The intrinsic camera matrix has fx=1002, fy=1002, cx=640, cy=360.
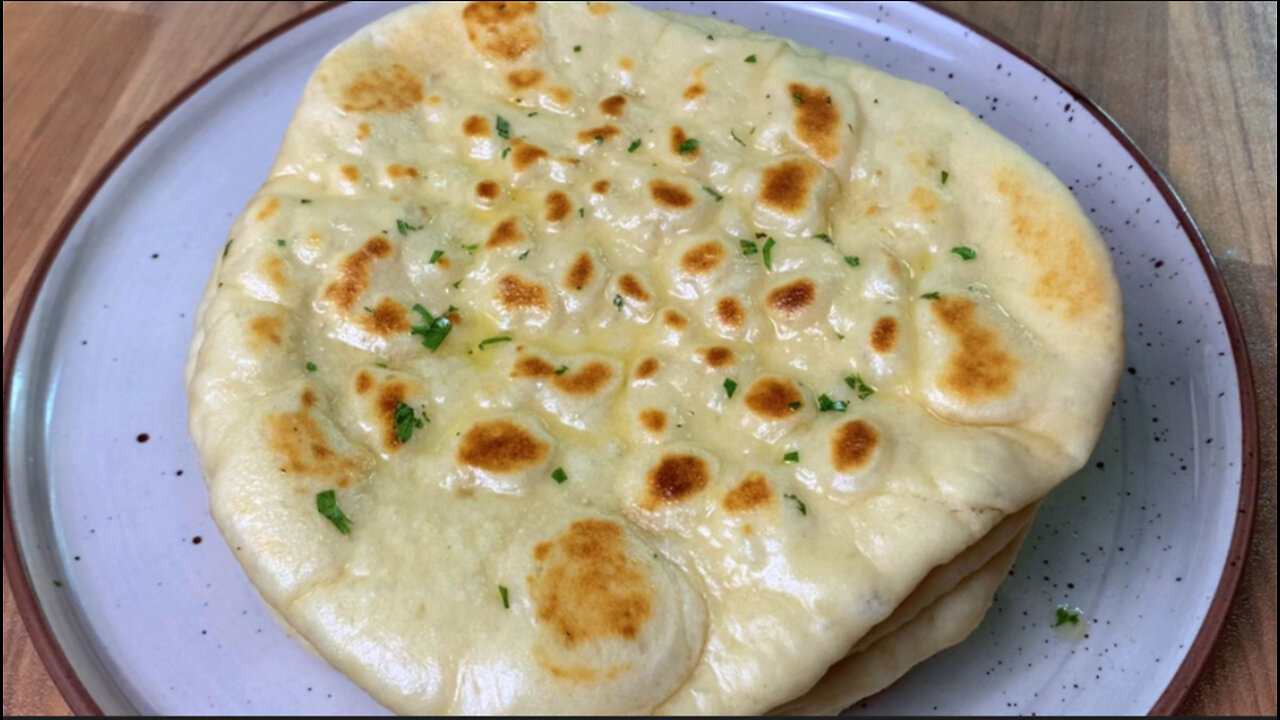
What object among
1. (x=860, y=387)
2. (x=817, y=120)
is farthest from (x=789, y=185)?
(x=860, y=387)

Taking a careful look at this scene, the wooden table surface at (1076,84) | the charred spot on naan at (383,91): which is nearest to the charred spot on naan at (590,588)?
the charred spot on naan at (383,91)

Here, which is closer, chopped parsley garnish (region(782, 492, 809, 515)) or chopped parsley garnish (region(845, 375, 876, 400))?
chopped parsley garnish (region(782, 492, 809, 515))

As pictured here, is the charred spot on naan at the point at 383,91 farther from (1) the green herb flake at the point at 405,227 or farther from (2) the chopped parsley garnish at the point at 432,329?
(2) the chopped parsley garnish at the point at 432,329

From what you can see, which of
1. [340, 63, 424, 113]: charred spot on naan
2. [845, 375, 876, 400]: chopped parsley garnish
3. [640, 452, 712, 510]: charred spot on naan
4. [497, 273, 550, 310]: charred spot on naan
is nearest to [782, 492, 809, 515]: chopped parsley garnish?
[640, 452, 712, 510]: charred spot on naan

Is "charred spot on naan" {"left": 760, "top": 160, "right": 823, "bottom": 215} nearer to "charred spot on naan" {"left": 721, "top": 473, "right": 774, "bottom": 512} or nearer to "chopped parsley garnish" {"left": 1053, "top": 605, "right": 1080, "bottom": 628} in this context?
"charred spot on naan" {"left": 721, "top": 473, "right": 774, "bottom": 512}

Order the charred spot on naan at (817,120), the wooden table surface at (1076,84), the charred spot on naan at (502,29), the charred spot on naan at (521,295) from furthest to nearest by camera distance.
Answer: the wooden table surface at (1076,84), the charred spot on naan at (502,29), the charred spot on naan at (817,120), the charred spot on naan at (521,295)

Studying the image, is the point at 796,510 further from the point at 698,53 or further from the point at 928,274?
the point at 698,53

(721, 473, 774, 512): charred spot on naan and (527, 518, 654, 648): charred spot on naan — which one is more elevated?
(721, 473, 774, 512): charred spot on naan
